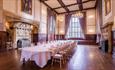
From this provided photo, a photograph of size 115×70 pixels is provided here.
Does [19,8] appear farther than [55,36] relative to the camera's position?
No

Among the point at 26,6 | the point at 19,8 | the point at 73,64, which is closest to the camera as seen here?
the point at 73,64

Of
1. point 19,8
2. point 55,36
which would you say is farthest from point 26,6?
point 55,36

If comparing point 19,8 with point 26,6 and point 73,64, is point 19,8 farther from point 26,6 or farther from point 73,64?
point 73,64

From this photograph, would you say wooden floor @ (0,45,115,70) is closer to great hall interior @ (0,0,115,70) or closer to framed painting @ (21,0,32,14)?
great hall interior @ (0,0,115,70)

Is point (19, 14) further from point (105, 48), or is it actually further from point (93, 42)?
point (93, 42)

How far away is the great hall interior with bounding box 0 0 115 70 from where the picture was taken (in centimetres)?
459

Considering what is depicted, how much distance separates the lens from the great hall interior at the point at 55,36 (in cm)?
459

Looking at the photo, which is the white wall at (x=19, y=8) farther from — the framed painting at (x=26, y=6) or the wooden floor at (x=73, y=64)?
the wooden floor at (x=73, y=64)

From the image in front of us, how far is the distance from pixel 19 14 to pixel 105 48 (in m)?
7.00

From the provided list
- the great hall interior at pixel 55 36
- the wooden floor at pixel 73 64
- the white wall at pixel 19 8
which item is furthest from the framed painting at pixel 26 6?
the wooden floor at pixel 73 64

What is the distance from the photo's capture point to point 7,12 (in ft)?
26.2

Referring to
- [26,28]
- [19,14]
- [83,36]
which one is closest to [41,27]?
[26,28]

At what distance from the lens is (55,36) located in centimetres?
1806

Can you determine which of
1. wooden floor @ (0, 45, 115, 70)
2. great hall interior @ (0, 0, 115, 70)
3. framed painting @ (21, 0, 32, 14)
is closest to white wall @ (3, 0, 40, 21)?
great hall interior @ (0, 0, 115, 70)
